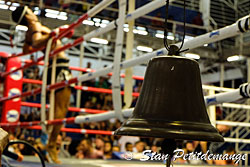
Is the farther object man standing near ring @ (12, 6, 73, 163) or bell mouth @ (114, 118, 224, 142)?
man standing near ring @ (12, 6, 73, 163)

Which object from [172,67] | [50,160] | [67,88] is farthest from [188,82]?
[67,88]

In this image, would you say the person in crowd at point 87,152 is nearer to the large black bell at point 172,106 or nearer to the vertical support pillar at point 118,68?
the vertical support pillar at point 118,68

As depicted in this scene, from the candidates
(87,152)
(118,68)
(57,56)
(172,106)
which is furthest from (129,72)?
(87,152)

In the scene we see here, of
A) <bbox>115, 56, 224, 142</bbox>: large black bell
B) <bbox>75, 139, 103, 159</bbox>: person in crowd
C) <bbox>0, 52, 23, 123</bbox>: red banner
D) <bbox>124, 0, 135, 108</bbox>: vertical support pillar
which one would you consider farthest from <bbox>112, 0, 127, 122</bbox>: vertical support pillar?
<bbox>0, 52, 23, 123</bbox>: red banner

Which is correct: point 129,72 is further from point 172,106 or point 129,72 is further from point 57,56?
point 172,106

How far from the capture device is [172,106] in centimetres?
69

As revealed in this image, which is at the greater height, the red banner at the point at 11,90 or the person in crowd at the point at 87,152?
the red banner at the point at 11,90

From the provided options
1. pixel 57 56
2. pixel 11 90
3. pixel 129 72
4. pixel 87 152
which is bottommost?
pixel 87 152

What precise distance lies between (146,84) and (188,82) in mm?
88

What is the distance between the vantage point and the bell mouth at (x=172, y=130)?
652 millimetres

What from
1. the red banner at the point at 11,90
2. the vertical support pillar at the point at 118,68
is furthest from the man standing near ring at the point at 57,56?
the vertical support pillar at the point at 118,68

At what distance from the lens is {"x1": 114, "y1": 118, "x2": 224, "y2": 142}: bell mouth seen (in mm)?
652

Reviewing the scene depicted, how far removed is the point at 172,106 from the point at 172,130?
5 centimetres

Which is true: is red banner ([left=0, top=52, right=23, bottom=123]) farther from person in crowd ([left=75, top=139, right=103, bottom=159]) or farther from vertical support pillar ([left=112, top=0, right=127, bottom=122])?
vertical support pillar ([left=112, top=0, right=127, bottom=122])
